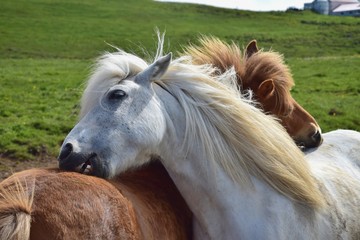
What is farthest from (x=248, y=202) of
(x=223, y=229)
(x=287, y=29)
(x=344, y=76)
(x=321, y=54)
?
(x=287, y=29)

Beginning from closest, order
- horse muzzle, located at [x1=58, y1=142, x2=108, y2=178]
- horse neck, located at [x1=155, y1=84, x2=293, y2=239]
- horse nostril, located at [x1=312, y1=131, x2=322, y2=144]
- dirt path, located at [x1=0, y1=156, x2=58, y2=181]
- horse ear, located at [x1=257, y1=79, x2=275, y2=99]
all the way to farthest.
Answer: horse muzzle, located at [x1=58, y1=142, x2=108, y2=178] → horse neck, located at [x1=155, y1=84, x2=293, y2=239] → horse ear, located at [x1=257, y1=79, x2=275, y2=99] → horse nostril, located at [x1=312, y1=131, x2=322, y2=144] → dirt path, located at [x1=0, y1=156, x2=58, y2=181]

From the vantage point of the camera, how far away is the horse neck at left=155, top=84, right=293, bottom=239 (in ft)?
10.5

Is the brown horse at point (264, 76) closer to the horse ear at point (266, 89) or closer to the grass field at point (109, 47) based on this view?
the horse ear at point (266, 89)

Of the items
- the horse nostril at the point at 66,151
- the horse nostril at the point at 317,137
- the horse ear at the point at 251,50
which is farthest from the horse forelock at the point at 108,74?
the horse nostril at the point at 317,137

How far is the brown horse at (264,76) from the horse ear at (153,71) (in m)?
0.68

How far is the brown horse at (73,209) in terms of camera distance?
7.52 ft

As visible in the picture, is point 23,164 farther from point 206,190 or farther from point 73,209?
point 73,209

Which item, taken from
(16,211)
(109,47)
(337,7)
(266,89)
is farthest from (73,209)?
(337,7)

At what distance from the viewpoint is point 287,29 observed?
4531 centimetres

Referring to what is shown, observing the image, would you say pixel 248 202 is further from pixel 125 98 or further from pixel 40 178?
pixel 40 178

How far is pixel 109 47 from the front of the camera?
110 ft

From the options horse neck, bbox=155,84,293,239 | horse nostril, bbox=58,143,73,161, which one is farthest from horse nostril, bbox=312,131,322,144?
horse nostril, bbox=58,143,73,161

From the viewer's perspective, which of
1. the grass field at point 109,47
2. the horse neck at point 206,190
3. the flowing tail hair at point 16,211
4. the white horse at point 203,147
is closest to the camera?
the flowing tail hair at point 16,211

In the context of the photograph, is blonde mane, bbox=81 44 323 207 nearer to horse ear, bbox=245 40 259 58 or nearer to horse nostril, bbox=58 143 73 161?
horse nostril, bbox=58 143 73 161
